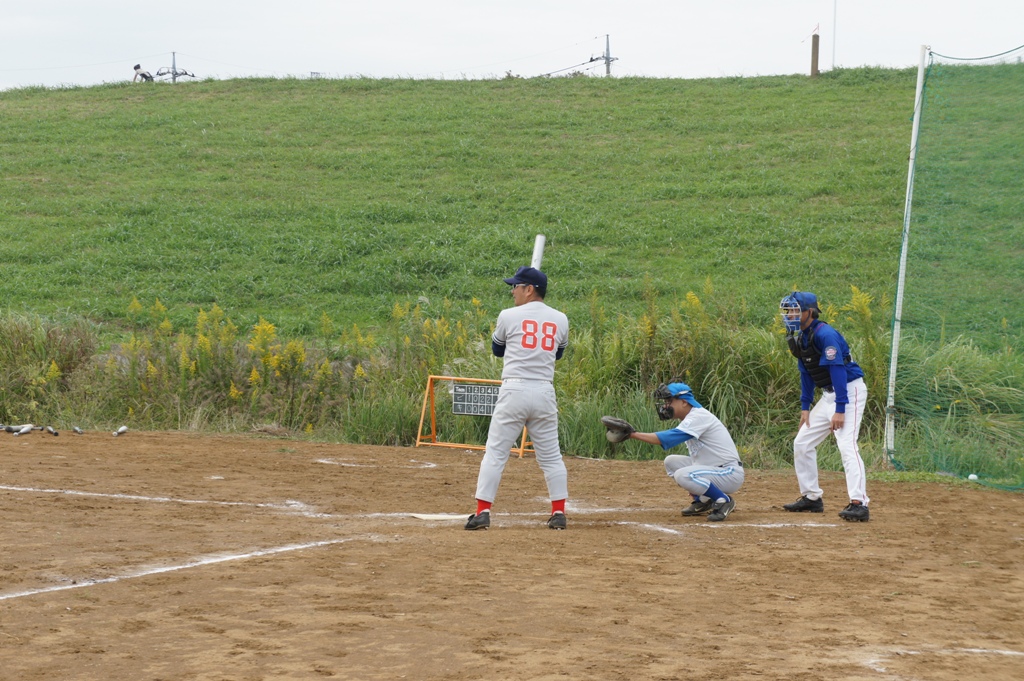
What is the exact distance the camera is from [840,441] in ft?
28.7

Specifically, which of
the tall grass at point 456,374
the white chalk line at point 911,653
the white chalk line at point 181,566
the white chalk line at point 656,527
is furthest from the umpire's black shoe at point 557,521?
the tall grass at point 456,374

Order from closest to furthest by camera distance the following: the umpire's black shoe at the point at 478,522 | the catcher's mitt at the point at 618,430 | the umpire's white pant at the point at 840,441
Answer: the umpire's black shoe at the point at 478,522
the catcher's mitt at the point at 618,430
the umpire's white pant at the point at 840,441

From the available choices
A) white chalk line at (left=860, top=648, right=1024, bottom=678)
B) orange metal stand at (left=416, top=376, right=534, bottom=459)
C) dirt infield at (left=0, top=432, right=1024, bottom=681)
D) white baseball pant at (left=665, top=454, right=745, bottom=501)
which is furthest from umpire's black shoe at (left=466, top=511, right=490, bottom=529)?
orange metal stand at (left=416, top=376, right=534, bottom=459)

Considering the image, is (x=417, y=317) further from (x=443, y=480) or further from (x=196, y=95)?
(x=196, y=95)

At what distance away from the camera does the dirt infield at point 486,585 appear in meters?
4.86

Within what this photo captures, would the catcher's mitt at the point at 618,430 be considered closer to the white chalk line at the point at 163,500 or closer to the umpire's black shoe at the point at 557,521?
the umpire's black shoe at the point at 557,521

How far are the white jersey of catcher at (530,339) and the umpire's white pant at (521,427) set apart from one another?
8 centimetres

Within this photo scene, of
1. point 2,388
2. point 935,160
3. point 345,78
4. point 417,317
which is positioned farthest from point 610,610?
point 345,78

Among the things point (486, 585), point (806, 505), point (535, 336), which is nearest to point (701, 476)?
point (806, 505)

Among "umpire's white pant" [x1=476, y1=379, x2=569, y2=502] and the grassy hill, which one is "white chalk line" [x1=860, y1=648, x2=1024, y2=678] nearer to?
"umpire's white pant" [x1=476, y1=379, x2=569, y2=502]

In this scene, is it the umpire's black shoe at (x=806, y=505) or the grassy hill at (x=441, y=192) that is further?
the grassy hill at (x=441, y=192)

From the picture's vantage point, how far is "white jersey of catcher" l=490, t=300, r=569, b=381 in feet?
27.0

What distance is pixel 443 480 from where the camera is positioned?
11.0 m

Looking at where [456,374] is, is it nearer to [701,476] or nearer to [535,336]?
[701,476]
